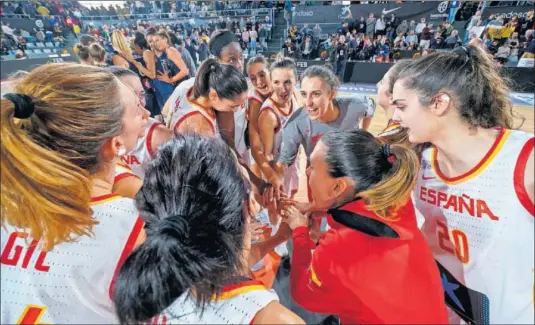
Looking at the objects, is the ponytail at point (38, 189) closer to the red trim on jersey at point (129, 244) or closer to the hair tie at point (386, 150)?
the red trim on jersey at point (129, 244)

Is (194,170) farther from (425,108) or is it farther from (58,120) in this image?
(425,108)

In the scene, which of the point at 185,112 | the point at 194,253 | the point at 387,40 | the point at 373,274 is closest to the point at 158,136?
the point at 185,112

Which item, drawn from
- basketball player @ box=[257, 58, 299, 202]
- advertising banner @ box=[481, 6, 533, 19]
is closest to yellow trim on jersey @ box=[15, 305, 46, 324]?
basketball player @ box=[257, 58, 299, 202]

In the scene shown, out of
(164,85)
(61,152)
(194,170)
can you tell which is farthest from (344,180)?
(164,85)

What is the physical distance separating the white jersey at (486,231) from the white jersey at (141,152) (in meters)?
0.89

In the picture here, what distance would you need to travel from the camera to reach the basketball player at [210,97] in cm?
113

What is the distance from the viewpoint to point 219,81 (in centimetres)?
114

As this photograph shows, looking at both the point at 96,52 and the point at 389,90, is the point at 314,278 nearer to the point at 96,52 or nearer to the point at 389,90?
the point at 389,90

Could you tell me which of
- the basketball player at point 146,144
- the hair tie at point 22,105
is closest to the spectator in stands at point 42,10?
the basketball player at point 146,144

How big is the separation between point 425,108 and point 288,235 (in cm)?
51

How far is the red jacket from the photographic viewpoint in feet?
1.68

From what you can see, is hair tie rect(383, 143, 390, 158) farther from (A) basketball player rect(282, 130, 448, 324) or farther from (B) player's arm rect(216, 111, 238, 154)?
(B) player's arm rect(216, 111, 238, 154)

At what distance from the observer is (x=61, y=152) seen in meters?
0.52

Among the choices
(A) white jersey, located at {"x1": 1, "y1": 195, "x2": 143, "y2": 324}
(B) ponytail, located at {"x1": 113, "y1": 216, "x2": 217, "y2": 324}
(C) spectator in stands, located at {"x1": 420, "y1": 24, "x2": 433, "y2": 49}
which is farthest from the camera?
(C) spectator in stands, located at {"x1": 420, "y1": 24, "x2": 433, "y2": 49}
